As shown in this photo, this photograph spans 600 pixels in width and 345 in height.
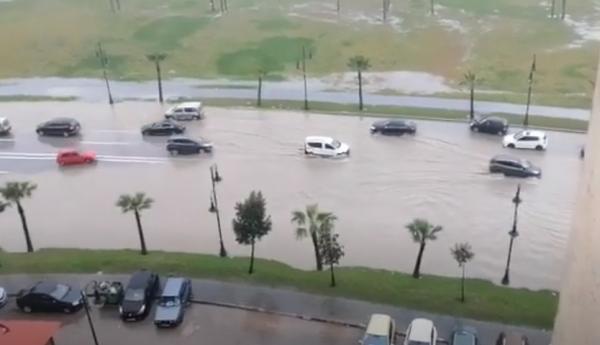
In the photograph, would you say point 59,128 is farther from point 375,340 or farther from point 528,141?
point 375,340

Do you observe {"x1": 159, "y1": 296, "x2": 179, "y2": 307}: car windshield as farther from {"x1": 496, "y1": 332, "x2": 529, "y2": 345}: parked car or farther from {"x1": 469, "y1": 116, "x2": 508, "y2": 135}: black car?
{"x1": 469, "y1": 116, "x2": 508, "y2": 135}: black car

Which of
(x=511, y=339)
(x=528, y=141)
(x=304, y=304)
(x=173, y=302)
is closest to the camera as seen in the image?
(x=511, y=339)

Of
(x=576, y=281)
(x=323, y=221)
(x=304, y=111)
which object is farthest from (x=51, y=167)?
(x=576, y=281)

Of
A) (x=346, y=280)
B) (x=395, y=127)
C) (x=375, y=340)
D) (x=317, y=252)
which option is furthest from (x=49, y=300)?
(x=395, y=127)

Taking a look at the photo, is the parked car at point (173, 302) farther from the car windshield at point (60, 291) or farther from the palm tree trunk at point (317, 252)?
the palm tree trunk at point (317, 252)

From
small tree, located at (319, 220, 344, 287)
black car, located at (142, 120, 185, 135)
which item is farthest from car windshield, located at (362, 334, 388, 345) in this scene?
black car, located at (142, 120, 185, 135)

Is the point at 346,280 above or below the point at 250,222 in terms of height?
below

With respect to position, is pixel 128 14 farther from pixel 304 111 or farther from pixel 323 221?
pixel 323 221

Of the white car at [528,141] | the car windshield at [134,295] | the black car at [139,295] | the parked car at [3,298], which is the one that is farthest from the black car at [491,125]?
the parked car at [3,298]

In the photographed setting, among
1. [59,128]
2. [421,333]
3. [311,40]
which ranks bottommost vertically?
[421,333]
